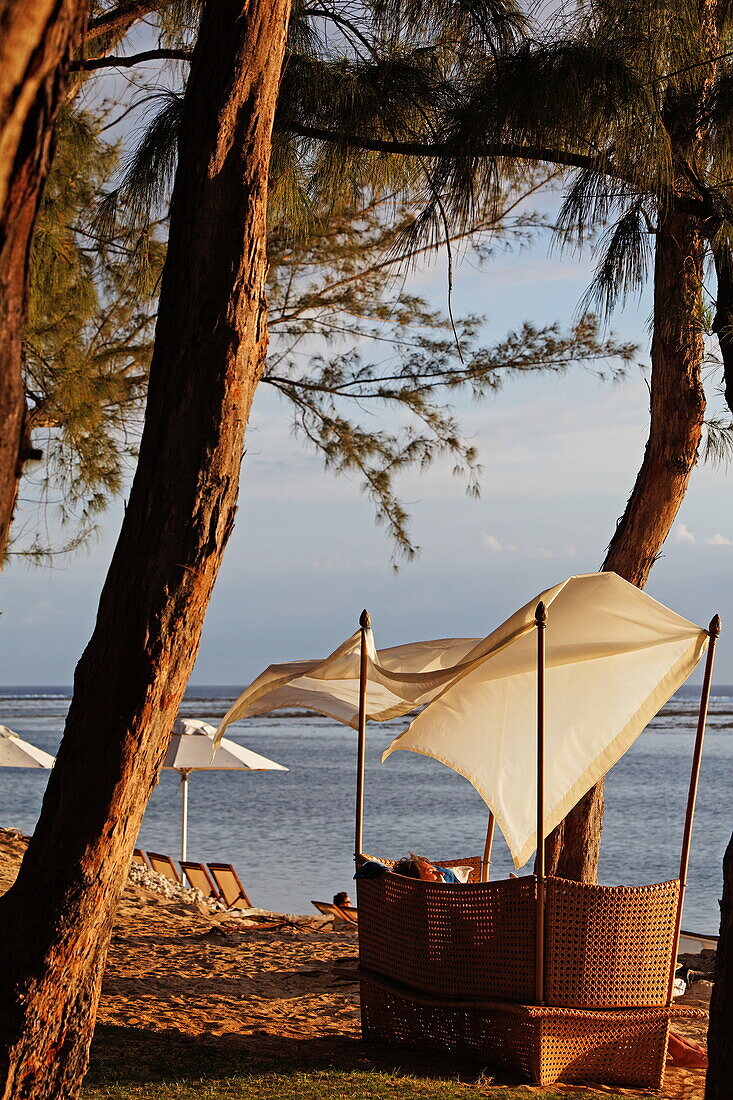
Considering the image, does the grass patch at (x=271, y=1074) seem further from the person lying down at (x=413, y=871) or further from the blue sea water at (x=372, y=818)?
the blue sea water at (x=372, y=818)

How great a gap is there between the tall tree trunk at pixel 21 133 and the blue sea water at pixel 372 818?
→ 1109 centimetres

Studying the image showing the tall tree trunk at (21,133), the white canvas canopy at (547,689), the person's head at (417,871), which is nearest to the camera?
the tall tree trunk at (21,133)

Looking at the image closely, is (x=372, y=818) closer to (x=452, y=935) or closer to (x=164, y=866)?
(x=164, y=866)

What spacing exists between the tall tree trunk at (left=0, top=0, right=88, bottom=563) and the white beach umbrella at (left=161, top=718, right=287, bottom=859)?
9.69 meters

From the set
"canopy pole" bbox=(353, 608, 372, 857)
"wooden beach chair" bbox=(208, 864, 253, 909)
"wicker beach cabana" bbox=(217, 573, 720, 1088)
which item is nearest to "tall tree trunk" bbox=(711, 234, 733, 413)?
"wicker beach cabana" bbox=(217, 573, 720, 1088)

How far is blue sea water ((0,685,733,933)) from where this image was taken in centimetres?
1465

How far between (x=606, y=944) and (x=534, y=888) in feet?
1.23

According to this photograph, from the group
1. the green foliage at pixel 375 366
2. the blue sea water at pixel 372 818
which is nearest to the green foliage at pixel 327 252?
the green foliage at pixel 375 366

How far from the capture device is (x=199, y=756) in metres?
11.1

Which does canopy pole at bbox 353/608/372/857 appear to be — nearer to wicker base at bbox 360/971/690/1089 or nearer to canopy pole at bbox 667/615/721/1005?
wicker base at bbox 360/971/690/1089

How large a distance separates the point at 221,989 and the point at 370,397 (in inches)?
201

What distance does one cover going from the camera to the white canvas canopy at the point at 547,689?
4773 millimetres

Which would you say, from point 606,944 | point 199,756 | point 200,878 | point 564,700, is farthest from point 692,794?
point 199,756

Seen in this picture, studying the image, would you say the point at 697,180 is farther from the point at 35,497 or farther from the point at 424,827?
the point at 424,827
